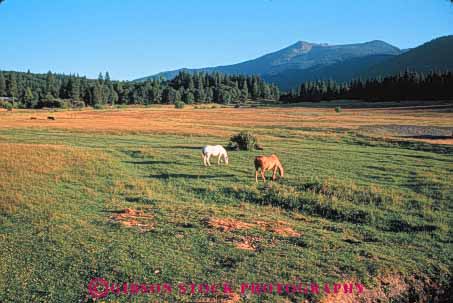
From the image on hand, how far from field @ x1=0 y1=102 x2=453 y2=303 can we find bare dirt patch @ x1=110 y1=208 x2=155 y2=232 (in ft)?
0.25

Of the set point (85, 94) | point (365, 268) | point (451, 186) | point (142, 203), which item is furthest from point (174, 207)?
point (85, 94)

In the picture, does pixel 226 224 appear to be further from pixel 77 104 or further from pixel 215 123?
pixel 77 104

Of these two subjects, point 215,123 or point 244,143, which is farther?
point 215,123

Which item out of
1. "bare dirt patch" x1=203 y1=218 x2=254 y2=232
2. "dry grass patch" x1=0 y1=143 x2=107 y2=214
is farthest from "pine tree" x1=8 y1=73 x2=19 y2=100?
"bare dirt patch" x1=203 y1=218 x2=254 y2=232

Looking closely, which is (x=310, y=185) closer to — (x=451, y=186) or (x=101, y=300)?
(x=451, y=186)

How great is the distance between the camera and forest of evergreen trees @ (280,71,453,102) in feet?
398

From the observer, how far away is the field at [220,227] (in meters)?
9.65

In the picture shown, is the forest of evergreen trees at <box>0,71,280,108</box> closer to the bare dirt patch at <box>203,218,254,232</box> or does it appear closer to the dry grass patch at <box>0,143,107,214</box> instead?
the dry grass patch at <box>0,143,107,214</box>

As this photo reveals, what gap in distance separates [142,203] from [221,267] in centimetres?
728

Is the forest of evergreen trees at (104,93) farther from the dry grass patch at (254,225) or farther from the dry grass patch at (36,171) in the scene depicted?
the dry grass patch at (254,225)

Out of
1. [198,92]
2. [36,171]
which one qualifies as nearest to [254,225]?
[36,171]

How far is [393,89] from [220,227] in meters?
140

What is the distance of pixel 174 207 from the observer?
15.5 metres

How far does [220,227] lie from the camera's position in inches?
516
